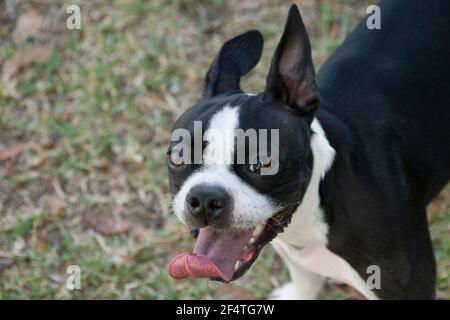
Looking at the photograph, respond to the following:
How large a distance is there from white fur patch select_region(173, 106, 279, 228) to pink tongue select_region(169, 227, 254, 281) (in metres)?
0.20

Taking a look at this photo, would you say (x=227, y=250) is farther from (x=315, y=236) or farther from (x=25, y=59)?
(x=25, y=59)

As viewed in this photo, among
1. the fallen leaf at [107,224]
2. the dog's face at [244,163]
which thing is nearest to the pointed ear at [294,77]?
the dog's face at [244,163]

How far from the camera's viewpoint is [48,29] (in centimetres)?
637

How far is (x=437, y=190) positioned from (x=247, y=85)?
1.93 m

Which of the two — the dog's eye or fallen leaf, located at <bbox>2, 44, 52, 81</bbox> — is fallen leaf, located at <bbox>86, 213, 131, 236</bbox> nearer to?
fallen leaf, located at <bbox>2, 44, 52, 81</bbox>

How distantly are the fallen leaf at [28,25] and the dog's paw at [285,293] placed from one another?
285cm

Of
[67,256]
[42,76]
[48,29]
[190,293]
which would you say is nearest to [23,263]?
[67,256]

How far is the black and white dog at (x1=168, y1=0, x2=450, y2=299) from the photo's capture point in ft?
11.1

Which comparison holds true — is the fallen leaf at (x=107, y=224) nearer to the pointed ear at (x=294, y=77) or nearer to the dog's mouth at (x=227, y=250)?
the dog's mouth at (x=227, y=250)

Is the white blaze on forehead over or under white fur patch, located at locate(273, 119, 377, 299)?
over

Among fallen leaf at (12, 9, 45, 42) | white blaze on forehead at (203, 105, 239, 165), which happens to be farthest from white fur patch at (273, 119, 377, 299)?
fallen leaf at (12, 9, 45, 42)

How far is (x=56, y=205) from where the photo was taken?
17.5ft

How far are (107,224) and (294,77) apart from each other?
6.98ft
